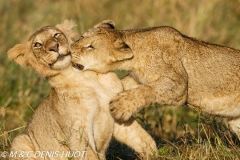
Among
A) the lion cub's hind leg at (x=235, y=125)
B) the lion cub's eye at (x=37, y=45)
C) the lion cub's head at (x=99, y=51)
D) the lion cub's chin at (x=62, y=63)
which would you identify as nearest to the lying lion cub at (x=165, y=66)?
the lion cub's head at (x=99, y=51)

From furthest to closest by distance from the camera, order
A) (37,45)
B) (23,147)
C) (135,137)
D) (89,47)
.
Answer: (23,147)
(135,137)
(37,45)
(89,47)

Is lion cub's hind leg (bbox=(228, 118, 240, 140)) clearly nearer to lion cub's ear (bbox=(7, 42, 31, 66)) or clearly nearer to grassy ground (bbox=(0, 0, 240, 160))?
grassy ground (bbox=(0, 0, 240, 160))

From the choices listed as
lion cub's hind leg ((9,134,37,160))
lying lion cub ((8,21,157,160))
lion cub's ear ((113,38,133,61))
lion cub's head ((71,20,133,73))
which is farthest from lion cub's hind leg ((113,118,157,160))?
lion cub's hind leg ((9,134,37,160))

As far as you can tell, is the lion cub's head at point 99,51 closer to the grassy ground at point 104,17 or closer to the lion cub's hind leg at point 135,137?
the lion cub's hind leg at point 135,137

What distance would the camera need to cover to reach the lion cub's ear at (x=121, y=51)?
6.09 meters

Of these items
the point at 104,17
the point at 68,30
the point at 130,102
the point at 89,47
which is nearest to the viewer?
the point at 130,102

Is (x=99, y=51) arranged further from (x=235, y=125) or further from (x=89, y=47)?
(x=235, y=125)

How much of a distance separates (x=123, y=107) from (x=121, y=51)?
0.58 metres

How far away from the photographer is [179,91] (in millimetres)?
6074

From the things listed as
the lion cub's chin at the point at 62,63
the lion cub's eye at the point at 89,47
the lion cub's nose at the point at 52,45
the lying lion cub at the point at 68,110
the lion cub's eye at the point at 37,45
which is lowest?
the lying lion cub at the point at 68,110

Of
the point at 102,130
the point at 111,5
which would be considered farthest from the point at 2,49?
the point at 102,130

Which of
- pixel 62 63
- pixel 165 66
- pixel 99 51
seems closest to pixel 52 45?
pixel 62 63

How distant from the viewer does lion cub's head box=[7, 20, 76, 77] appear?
612 centimetres

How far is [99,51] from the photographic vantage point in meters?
6.15
